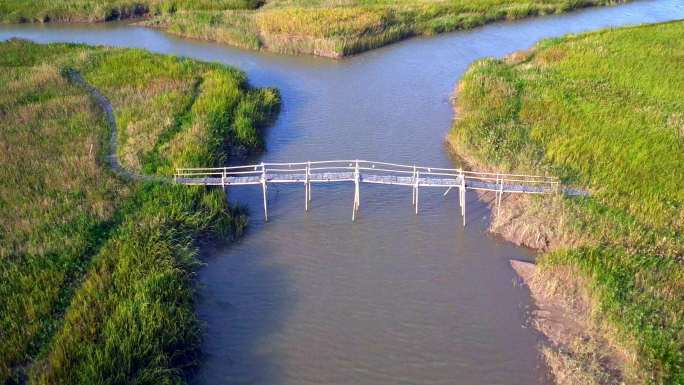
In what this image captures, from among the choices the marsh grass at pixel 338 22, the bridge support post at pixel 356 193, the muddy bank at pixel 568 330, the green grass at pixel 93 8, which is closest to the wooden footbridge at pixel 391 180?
the bridge support post at pixel 356 193

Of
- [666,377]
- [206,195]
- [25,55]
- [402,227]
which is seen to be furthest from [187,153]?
[25,55]

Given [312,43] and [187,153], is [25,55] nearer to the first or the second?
[312,43]

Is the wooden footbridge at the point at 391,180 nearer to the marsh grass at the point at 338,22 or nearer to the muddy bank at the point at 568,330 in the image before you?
the muddy bank at the point at 568,330

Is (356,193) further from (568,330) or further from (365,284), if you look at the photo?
(568,330)

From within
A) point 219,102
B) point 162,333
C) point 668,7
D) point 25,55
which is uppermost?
point 668,7

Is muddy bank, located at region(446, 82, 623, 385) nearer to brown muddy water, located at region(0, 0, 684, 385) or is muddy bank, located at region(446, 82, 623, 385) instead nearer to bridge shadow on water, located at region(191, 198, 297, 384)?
brown muddy water, located at region(0, 0, 684, 385)

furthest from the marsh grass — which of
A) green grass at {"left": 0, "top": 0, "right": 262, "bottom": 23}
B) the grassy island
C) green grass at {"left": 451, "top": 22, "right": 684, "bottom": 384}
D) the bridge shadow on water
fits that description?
the bridge shadow on water
